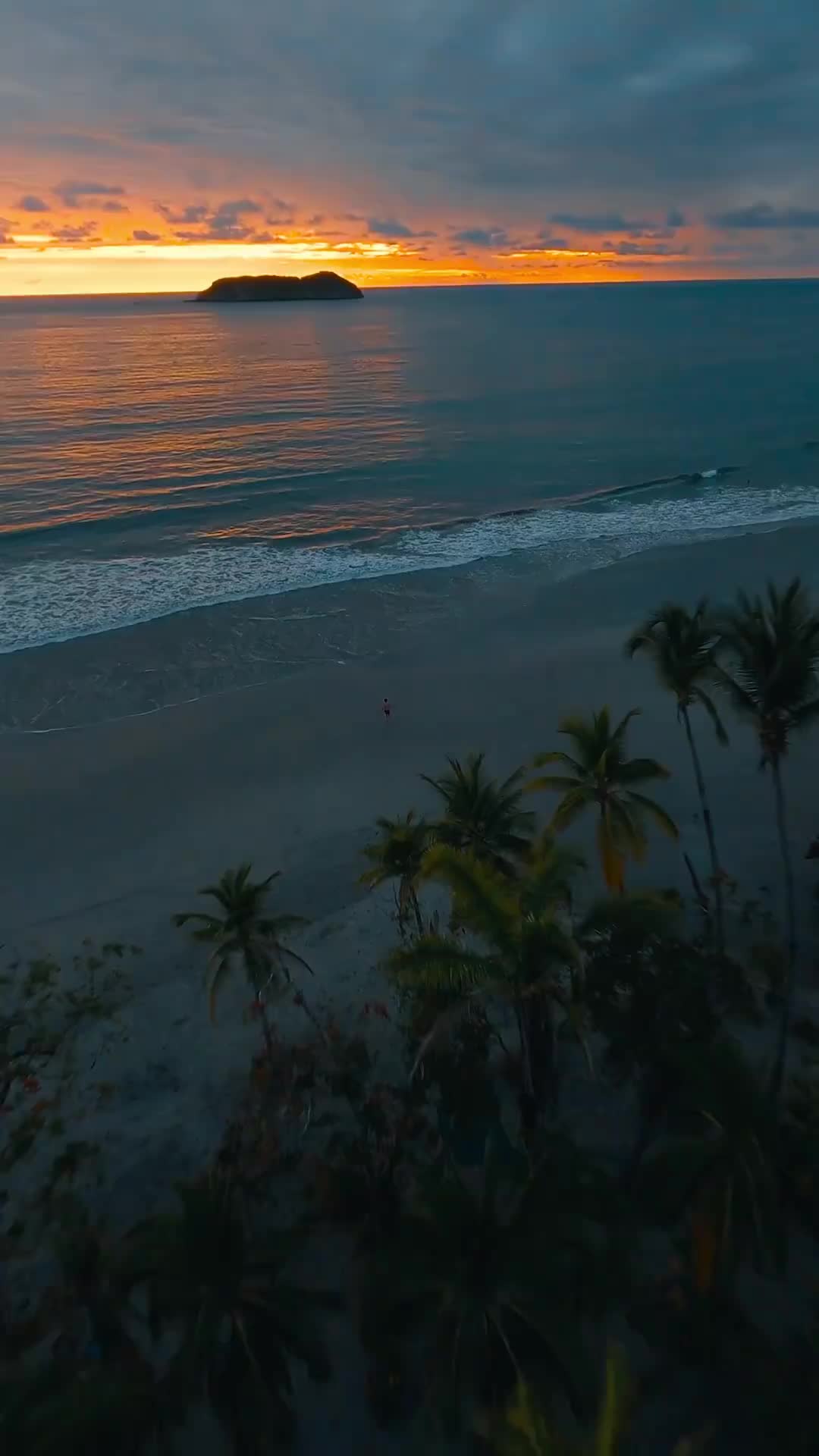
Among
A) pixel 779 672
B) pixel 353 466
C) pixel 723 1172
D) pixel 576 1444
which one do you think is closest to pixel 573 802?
pixel 779 672

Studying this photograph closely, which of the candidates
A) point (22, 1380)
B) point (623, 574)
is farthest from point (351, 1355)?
point (623, 574)

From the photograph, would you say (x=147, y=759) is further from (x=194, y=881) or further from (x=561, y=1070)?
(x=561, y=1070)

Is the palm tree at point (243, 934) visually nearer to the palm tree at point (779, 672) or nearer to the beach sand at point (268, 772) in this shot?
the beach sand at point (268, 772)

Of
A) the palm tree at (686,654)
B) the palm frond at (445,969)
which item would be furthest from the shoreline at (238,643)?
the palm frond at (445,969)

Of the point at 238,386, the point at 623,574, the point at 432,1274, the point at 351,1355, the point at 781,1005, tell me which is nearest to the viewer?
the point at 432,1274

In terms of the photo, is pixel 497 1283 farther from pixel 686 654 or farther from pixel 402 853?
pixel 686 654

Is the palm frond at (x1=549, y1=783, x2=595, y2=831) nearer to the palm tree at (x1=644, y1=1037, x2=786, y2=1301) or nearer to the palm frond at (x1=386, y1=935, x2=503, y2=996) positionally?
the palm frond at (x1=386, y1=935, x2=503, y2=996)

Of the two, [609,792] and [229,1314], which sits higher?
[609,792]

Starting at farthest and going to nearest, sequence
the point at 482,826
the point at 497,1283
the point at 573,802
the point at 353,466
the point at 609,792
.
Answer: the point at 353,466 → the point at 609,792 → the point at 573,802 → the point at 482,826 → the point at 497,1283
